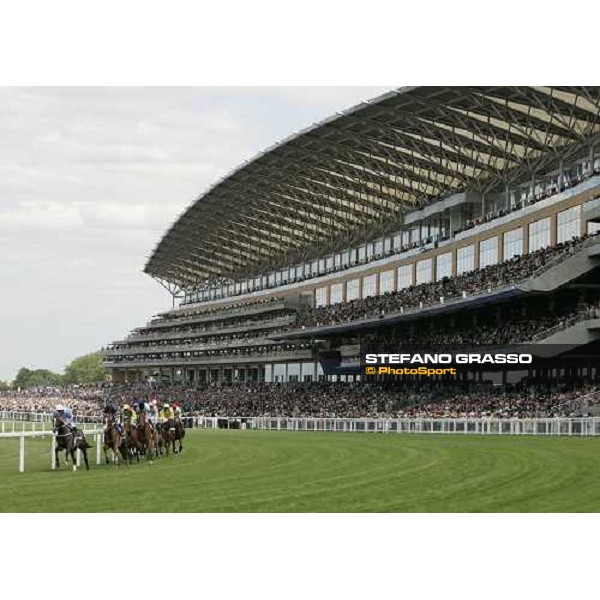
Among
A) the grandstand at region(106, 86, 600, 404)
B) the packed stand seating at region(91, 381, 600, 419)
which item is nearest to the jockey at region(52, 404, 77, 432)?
the packed stand seating at region(91, 381, 600, 419)

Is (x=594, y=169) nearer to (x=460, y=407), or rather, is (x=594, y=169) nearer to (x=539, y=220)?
(x=539, y=220)

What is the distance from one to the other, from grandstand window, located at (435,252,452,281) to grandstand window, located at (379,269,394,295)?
20.3 feet

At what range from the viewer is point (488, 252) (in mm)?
52188

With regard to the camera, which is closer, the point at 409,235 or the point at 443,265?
the point at 443,265

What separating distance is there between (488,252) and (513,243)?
2682mm

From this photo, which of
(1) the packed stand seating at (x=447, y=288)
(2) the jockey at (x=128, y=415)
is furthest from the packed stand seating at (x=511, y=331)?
(2) the jockey at (x=128, y=415)

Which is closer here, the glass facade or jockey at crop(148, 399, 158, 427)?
jockey at crop(148, 399, 158, 427)

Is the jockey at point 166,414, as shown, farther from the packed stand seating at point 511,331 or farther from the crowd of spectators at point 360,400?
the packed stand seating at point 511,331

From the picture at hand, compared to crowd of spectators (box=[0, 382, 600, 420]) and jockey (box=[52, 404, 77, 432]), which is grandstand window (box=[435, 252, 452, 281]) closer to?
crowd of spectators (box=[0, 382, 600, 420])

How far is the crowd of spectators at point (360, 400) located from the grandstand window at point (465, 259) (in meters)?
7.37

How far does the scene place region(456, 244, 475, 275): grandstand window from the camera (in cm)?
5394

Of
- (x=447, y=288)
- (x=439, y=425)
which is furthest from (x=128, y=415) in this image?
(x=447, y=288)

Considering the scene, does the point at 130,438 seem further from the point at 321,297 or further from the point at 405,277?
the point at 321,297

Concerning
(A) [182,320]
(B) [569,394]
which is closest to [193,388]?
(A) [182,320]
